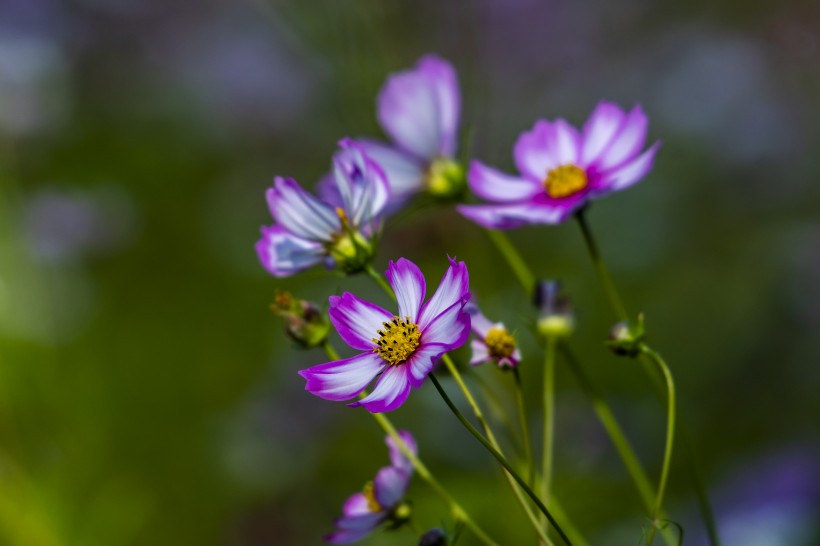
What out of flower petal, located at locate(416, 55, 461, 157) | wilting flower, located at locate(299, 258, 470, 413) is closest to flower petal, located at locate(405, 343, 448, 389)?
wilting flower, located at locate(299, 258, 470, 413)

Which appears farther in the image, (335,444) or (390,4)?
(335,444)

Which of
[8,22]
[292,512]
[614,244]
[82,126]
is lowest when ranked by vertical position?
[614,244]

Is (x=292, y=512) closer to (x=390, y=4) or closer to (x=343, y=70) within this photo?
(x=343, y=70)

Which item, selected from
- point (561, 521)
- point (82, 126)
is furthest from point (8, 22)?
point (561, 521)

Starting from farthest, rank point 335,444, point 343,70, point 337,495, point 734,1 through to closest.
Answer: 1. point 734,1
2. point 335,444
3. point 337,495
4. point 343,70

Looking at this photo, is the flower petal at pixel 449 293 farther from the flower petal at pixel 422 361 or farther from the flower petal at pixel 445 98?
the flower petal at pixel 445 98
